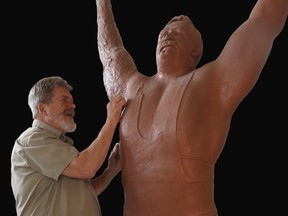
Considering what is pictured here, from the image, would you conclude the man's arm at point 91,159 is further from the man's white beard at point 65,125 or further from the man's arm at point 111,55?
the man's arm at point 111,55

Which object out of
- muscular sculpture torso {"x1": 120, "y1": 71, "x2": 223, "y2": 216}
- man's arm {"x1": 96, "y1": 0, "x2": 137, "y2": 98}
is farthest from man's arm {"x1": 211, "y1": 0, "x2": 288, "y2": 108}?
man's arm {"x1": 96, "y1": 0, "x2": 137, "y2": 98}

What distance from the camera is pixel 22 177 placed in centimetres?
256

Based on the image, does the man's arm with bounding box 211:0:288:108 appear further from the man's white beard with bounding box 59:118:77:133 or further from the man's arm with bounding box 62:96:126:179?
the man's white beard with bounding box 59:118:77:133

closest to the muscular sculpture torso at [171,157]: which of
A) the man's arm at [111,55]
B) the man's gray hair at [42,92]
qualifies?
the man's arm at [111,55]

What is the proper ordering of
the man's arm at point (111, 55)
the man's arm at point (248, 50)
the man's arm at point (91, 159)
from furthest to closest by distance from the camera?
the man's arm at point (111, 55) < the man's arm at point (91, 159) < the man's arm at point (248, 50)

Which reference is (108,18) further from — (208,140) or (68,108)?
(208,140)

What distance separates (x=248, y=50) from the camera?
92.8 inches

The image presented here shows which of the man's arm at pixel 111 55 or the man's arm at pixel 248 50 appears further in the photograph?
→ the man's arm at pixel 111 55

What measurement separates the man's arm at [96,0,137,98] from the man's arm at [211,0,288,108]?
0.58 m

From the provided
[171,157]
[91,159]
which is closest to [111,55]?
[91,159]

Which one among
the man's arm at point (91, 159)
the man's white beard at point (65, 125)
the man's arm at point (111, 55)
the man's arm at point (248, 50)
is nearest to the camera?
the man's arm at point (248, 50)

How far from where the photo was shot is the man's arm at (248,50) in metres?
2.35

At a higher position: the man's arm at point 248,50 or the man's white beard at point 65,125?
the man's arm at point 248,50

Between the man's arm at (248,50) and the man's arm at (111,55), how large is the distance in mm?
579
